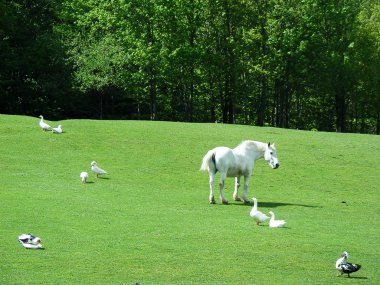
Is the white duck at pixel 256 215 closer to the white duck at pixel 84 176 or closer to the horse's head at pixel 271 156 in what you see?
the horse's head at pixel 271 156

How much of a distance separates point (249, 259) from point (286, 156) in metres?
20.0

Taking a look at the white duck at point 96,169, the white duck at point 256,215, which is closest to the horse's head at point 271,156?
the white duck at point 256,215

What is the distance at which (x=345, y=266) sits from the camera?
56.7ft

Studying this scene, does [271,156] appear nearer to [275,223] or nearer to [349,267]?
[275,223]

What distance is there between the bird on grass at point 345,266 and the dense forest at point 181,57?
50.7 m

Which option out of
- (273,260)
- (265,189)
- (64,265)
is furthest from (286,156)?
(64,265)

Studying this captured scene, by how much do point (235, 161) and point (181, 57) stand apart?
1732 inches

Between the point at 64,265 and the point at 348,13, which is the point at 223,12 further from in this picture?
A: the point at 64,265

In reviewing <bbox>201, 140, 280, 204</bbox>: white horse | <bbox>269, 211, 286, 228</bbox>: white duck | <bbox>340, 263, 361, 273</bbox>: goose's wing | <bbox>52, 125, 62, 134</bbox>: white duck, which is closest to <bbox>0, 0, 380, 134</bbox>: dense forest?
<bbox>52, 125, 62, 134</bbox>: white duck

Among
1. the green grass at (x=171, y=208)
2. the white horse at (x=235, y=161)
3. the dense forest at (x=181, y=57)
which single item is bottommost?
the green grass at (x=171, y=208)

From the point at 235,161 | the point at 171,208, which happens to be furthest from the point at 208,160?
the point at 171,208

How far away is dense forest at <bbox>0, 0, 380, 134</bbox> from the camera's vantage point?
68625 mm

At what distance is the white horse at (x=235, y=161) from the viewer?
27.0m

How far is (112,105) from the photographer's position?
7731 cm
